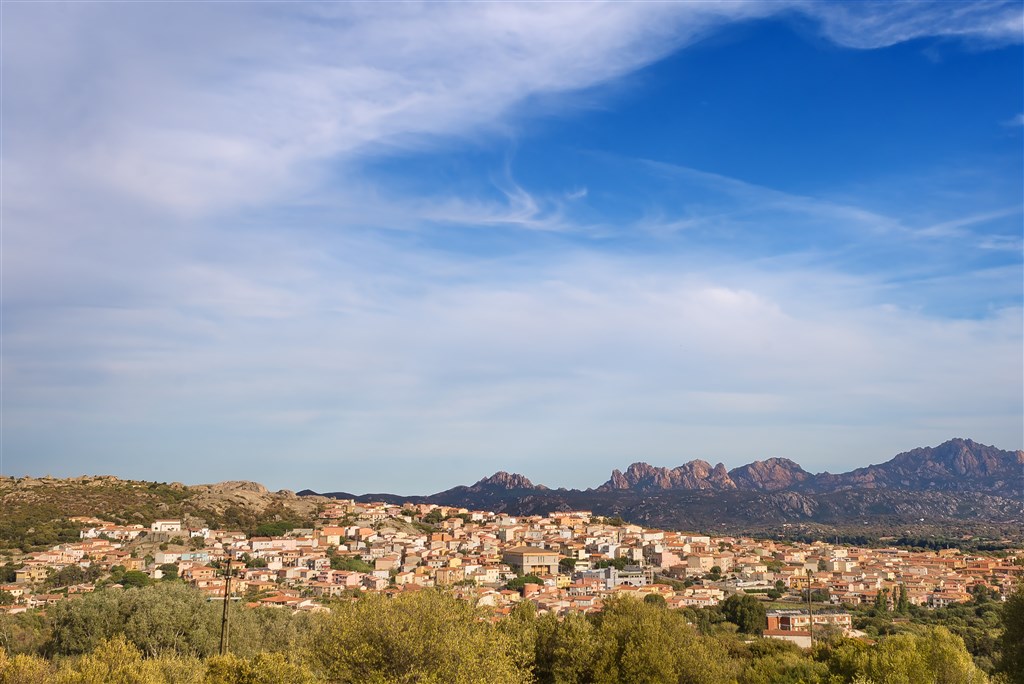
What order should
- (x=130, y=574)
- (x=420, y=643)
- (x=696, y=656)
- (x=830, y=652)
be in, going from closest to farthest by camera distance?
(x=420, y=643)
(x=696, y=656)
(x=830, y=652)
(x=130, y=574)

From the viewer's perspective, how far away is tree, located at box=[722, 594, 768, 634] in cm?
6900

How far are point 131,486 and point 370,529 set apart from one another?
1527 inches

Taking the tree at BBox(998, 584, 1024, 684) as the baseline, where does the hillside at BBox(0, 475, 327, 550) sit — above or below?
above

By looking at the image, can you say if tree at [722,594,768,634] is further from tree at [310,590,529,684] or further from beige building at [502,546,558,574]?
tree at [310,590,529,684]

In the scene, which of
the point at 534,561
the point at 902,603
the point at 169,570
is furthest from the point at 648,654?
the point at 534,561

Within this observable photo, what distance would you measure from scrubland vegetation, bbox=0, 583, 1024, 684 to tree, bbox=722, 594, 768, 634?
12360mm

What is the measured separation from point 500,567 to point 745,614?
4419 cm

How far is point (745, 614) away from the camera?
70875 millimetres

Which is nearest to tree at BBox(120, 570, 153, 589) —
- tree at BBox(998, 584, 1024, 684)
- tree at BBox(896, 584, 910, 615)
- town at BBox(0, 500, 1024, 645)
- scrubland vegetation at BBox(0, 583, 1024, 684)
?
town at BBox(0, 500, 1024, 645)

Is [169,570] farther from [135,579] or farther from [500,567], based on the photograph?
[500,567]

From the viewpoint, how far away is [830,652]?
41875 millimetres

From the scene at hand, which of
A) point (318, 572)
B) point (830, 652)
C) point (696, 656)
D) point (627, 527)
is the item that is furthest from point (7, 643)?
point (627, 527)

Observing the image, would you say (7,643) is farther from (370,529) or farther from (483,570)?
(370,529)

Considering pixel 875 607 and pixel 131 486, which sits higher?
pixel 131 486
